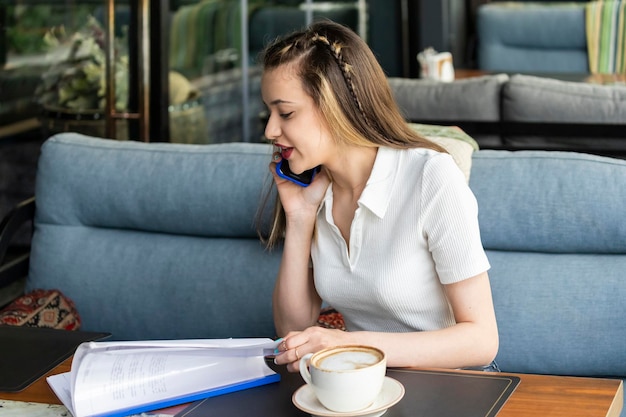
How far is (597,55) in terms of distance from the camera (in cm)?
628

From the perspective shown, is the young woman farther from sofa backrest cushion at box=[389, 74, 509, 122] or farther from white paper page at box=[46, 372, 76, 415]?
sofa backrest cushion at box=[389, 74, 509, 122]

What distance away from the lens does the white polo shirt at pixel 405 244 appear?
1694 millimetres

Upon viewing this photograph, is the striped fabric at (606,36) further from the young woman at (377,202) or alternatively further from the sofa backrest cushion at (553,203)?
the young woman at (377,202)

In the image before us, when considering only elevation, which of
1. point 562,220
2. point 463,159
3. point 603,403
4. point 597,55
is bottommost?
point 603,403

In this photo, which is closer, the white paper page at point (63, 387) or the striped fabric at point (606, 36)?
the white paper page at point (63, 387)

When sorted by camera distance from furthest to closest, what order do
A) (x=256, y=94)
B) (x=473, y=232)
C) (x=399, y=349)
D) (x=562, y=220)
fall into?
1. (x=256, y=94)
2. (x=562, y=220)
3. (x=473, y=232)
4. (x=399, y=349)

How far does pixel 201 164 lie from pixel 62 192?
40 cm

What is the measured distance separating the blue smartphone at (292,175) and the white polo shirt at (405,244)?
134 millimetres

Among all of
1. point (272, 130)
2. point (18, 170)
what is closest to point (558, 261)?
point (272, 130)

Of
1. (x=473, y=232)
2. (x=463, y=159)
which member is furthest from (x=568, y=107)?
(x=473, y=232)

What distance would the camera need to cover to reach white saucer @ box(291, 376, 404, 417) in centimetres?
129

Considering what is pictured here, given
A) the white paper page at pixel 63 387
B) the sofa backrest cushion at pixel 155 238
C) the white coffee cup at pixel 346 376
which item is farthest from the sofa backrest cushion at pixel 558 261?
the white paper page at pixel 63 387

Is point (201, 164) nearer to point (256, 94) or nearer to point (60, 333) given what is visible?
point (60, 333)

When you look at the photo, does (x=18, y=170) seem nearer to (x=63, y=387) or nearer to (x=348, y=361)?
(x=63, y=387)
